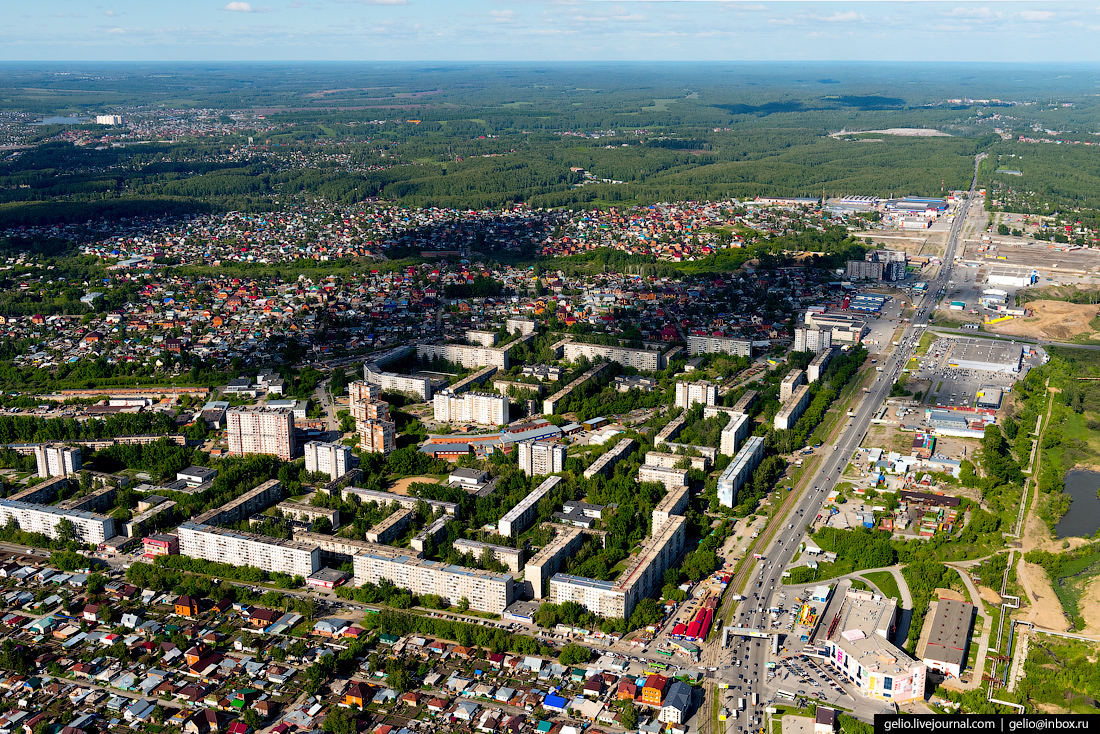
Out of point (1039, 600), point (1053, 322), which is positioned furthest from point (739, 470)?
point (1053, 322)

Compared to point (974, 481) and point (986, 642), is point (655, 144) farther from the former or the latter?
point (986, 642)

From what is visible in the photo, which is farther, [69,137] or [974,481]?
[69,137]

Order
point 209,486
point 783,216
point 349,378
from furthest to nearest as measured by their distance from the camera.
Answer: point 783,216 < point 349,378 < point 209,486

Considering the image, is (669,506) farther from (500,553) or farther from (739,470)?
(500,553)

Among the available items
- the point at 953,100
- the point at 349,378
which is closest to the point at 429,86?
the point at 953,100

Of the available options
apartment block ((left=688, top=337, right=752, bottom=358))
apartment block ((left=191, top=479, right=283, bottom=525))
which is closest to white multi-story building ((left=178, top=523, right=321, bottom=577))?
apartment block ((left=191, top=479, right=283, bottom=525))

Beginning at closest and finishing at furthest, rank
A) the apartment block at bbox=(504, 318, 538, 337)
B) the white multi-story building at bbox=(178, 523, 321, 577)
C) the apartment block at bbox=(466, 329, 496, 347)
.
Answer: the white multi-story building at bbox=(178, 523, 321, 577)
the apartment block at bbox=(466, 329, 496, 347)
the apartment block at bbox=(504, 318, 538, 337)

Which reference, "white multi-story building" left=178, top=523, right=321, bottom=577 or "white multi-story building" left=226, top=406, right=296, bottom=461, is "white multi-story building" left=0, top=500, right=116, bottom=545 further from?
"white multi-story building" left=226, top=406, right=296, bottom=461
